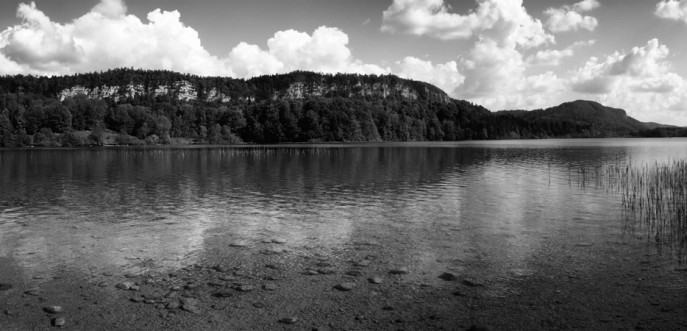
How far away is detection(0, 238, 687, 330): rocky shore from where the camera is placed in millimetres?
11867

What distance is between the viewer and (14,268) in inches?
652

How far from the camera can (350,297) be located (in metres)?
13.7

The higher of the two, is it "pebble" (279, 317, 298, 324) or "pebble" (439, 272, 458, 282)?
"pebble" (439, 272, 458, 282)

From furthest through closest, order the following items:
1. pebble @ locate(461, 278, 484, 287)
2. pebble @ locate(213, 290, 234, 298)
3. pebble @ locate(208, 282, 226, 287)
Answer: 1. pebble @ locate(208, 282, 226, 287)
2. pebble @ locate(461, 278, 484, 287)
3. pebble @ locate(213, 290, 234, 298)

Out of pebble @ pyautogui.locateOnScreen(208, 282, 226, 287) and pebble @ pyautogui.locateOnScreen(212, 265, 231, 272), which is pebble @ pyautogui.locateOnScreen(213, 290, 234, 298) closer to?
pebble @ pyautogui.locateOnScreen(208, 282, 226, 287)

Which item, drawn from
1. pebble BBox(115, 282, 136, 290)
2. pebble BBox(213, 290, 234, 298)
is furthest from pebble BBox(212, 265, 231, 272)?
pebble BBox(115, 282, 136, 290)

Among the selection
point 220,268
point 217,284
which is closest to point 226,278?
point 217,284

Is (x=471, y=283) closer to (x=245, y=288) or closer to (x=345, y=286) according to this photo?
(x=345, y=286)

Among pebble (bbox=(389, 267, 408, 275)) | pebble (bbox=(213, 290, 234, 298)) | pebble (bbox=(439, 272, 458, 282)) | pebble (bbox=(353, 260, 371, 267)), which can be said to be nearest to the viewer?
pebble (bbox=(213, 290, 234, 298))

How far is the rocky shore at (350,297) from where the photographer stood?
467 inches

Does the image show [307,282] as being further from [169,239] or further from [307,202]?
[307,202]

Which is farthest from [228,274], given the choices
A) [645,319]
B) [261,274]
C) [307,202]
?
[307,202]

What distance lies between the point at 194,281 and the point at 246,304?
2.89 m

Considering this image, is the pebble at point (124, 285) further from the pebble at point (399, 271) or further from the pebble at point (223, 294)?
the pebble at point (399, 271)
